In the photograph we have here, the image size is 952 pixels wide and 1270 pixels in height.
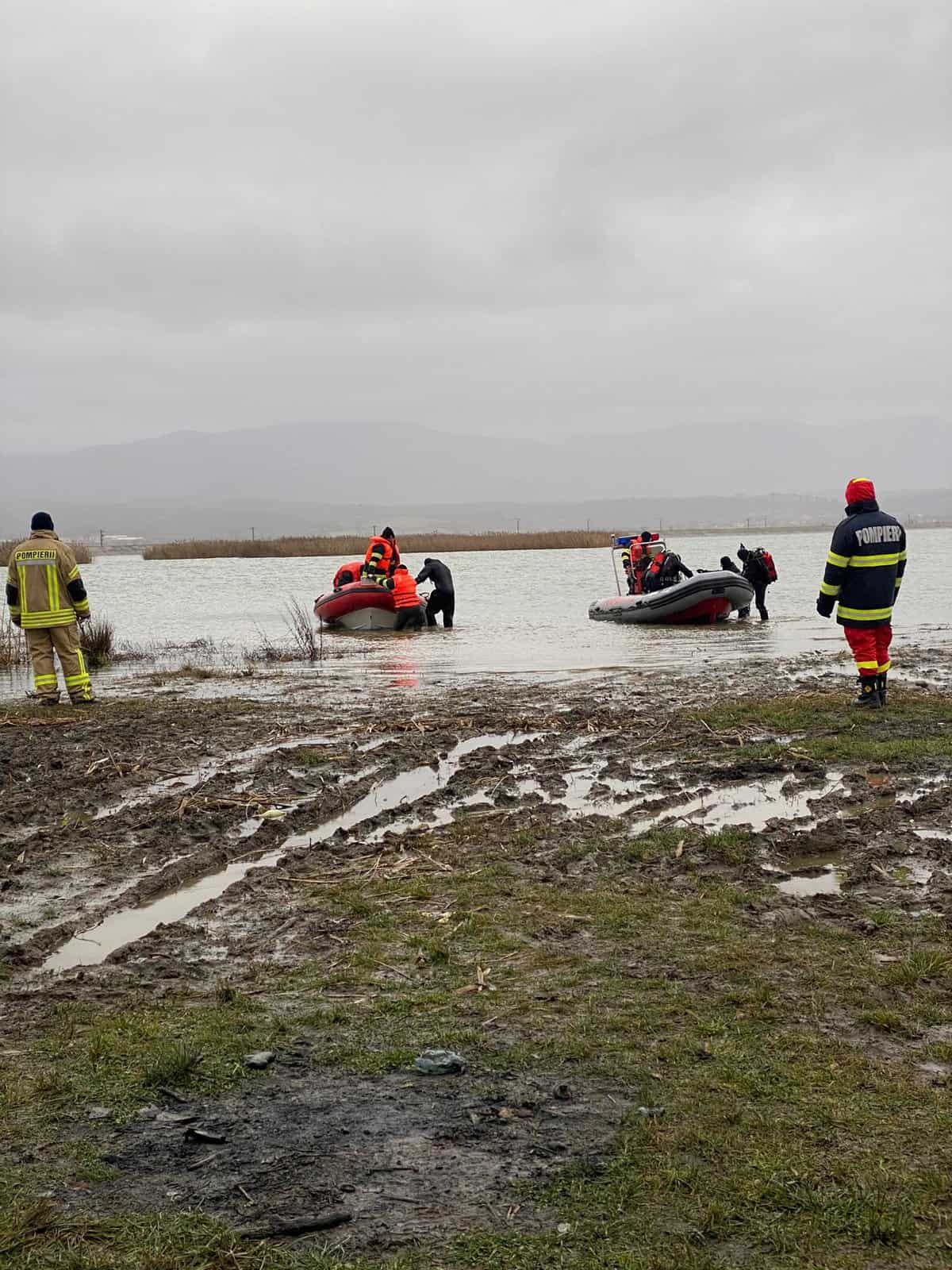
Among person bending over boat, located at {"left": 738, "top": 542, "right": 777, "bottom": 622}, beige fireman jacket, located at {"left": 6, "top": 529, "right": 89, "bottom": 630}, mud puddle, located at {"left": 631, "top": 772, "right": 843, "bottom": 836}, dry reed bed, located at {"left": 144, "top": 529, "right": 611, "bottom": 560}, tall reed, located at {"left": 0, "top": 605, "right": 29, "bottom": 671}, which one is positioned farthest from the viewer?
dry reed bed, located at {"left": 144, "top": 529, "right": 611, "bottom": 560}

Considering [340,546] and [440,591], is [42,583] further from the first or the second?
[340,546]

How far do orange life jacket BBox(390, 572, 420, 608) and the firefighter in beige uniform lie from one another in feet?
30.1

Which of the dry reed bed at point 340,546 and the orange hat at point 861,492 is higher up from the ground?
the dry reed bed at point 340,546

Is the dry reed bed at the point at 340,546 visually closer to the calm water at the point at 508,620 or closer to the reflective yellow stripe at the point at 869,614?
the calm water at the point at 508,620

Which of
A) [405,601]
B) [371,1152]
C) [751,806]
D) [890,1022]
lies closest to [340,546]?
[405,601]

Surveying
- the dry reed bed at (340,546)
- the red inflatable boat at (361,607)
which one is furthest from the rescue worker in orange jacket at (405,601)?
the dry reed bed at (340,546)

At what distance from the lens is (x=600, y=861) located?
5293 mm

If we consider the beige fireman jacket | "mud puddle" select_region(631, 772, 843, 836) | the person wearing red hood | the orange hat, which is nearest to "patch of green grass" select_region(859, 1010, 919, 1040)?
"mud puddle" select_region(631, 772, 843, 836)

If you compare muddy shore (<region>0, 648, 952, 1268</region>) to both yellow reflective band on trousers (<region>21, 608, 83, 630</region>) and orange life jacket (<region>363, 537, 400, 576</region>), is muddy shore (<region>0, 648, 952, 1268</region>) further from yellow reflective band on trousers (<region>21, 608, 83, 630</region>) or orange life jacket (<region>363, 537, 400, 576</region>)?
orange life jacket (<region>363, 537, 400, 576</region>)

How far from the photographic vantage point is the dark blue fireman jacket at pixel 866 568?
9430 millimetres

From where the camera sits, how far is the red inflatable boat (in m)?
20.4

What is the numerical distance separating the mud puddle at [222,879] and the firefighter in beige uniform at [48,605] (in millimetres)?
5149

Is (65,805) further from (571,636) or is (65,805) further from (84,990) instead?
(571,636)

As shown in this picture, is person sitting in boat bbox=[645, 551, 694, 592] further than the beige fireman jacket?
Yes
